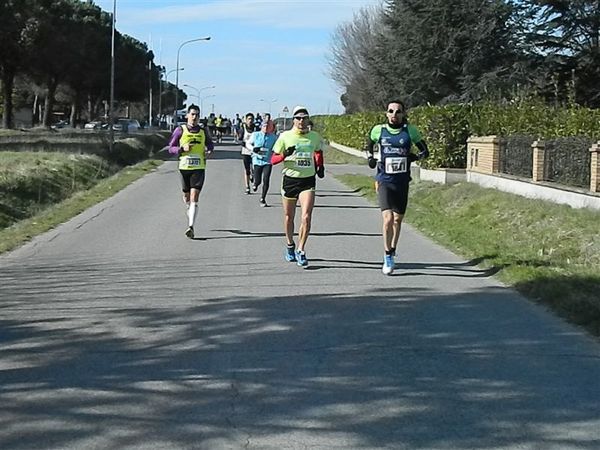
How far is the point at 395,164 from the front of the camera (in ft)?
36.4

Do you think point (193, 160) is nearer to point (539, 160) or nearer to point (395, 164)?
point (395, 164)

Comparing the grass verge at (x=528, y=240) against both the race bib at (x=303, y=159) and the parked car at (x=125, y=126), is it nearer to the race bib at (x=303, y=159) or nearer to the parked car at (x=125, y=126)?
the race bib at (x=303, y=159)

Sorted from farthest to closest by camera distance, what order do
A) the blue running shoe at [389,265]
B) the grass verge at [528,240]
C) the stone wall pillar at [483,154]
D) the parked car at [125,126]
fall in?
the parked car at [125,126], the stone wall pillar at [483,154], the blue running shoe at [389,265], the grass verge at [528,240]

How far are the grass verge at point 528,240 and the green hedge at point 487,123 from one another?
3.09 meters

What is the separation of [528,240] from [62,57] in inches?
2122

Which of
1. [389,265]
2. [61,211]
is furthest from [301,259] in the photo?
[61,211]

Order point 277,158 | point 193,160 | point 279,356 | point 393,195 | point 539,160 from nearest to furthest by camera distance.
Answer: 1. point 279,356
2. point 393,195
3. point 277,158
4. point 193,160
5. point 539,160

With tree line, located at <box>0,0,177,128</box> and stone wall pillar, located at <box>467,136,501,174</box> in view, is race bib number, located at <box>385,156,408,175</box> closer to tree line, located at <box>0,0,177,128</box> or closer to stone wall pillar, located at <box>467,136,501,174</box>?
stone wall pillar, located at <box>467,136,501,174</box>

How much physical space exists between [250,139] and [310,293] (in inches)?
428

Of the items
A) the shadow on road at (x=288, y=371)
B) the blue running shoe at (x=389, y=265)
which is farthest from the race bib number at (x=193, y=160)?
the shadow on road at (x=288, y=371)

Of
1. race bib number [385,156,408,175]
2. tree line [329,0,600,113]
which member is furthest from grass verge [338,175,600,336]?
tree line [329,0,600,113]

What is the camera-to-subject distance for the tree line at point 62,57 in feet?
165

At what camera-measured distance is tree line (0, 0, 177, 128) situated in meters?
50.4

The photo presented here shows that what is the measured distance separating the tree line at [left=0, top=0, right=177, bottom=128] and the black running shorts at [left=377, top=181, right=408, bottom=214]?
128 feet
